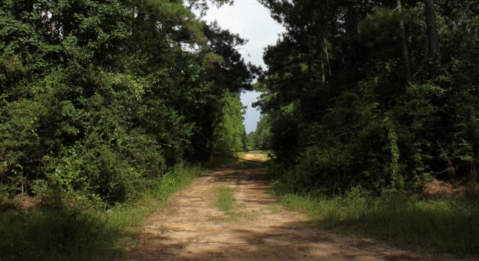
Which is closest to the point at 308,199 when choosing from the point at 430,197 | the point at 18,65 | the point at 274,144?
the point at 430,197

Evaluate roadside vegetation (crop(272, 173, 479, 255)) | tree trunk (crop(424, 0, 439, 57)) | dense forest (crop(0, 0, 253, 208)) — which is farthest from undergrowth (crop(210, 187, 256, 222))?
tree trunk (crop(424, 0, 439, 57))

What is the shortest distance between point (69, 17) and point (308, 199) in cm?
951

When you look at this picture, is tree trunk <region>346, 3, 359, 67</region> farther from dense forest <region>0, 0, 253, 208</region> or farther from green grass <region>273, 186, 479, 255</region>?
dense forest <region>0, 0, 253, 208</region>

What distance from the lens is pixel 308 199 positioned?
11.1m

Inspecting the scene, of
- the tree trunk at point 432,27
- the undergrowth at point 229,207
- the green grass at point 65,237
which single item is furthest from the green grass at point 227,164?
the green grass at point 65,237

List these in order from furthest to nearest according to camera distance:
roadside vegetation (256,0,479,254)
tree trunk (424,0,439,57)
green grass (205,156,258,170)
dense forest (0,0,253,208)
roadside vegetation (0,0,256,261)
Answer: green grass (205,156,258,170) < tree trunk (424,0,439,57) < dense forest (0,0,253,208) < roadside vegetation (0,0,256,261) < roadside vegetation (256,0,479,254)

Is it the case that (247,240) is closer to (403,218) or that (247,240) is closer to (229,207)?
(403,218)

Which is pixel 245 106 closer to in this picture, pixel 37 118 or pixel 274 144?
pixel 274 144

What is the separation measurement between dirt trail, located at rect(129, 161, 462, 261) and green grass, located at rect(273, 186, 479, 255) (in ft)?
1.68

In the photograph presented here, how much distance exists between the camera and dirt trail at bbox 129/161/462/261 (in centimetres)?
562

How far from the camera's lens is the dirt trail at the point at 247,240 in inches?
221

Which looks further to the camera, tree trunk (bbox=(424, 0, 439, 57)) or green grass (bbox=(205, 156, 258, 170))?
green grass (bbox=(205, 156, 258, 170))

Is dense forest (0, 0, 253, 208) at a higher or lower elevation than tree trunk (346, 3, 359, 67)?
lower

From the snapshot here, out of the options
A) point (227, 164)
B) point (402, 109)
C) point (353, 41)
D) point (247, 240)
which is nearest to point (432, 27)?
point (402, 109)
